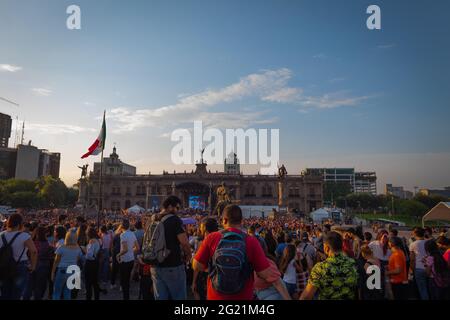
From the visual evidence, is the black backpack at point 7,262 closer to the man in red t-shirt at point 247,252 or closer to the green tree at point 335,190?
the man in red t-shirt at point 247,252

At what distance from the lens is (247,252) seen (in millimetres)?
3230

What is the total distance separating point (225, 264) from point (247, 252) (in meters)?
0.28

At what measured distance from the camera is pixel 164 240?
4516mm

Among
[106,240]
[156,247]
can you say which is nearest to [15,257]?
[156,247]

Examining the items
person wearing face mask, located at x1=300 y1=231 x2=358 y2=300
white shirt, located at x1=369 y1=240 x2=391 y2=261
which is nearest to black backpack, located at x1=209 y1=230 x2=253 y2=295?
person wearing face mask, located at x1=300 y1=231 x2=358 y2=300

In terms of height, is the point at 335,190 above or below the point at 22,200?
above

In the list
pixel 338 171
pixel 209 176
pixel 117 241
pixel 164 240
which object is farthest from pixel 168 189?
pixel 338 171

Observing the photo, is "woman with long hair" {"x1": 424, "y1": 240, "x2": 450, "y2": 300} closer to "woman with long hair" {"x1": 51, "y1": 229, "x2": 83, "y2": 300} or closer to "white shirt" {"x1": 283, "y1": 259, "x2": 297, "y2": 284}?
"white shirt" {"x1": 283, "y1": 259, "x2": 297, "y2": 284}

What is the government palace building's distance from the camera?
69.0 m

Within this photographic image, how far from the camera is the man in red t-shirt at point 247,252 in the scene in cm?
324

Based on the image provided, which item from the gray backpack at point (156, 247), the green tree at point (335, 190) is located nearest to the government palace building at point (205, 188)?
the green tree at point (335, 190)

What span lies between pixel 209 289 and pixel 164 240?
136 cm

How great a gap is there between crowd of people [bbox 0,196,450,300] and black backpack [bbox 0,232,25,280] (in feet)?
0.05

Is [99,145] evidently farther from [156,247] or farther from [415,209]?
[415,209]
